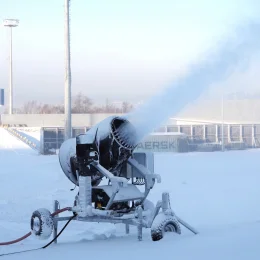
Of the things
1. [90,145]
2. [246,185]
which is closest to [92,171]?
[90,145]

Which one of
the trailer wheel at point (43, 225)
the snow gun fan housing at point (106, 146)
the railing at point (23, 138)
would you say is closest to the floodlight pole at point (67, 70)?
the railing at point (23, 138)

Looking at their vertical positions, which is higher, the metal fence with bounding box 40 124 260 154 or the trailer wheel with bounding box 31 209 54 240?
the metal fence with bounding box 40 124 260 154

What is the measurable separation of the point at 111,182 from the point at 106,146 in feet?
2.15

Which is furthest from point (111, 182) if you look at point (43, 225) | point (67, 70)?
point (67, 70)

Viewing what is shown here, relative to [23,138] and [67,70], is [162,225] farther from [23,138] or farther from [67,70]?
[23,138]

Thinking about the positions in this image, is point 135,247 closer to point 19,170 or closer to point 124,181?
point 124,181

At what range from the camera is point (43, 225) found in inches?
397

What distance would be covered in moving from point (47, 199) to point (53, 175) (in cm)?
684

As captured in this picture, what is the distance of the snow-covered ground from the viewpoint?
26.1 feet

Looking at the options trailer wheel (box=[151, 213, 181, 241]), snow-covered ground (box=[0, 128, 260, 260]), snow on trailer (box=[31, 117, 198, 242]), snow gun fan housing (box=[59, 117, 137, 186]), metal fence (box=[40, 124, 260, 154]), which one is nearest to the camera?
snow-covered ground (box=[0, 128, 260, 260])

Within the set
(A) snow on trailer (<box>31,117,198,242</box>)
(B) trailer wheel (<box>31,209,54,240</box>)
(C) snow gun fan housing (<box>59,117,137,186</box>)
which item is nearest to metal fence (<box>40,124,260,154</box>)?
(B) trailer wheel (<box>31,209,54,240</box>)

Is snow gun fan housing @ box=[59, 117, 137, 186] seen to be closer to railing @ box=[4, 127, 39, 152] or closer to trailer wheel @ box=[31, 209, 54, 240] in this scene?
trailer wheel @ box=[31, 209, 54, 240]

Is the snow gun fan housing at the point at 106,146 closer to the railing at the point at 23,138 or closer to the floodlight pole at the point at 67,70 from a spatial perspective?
the floodlight pole at the point at 67,70

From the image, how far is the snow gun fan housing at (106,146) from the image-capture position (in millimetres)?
9727
